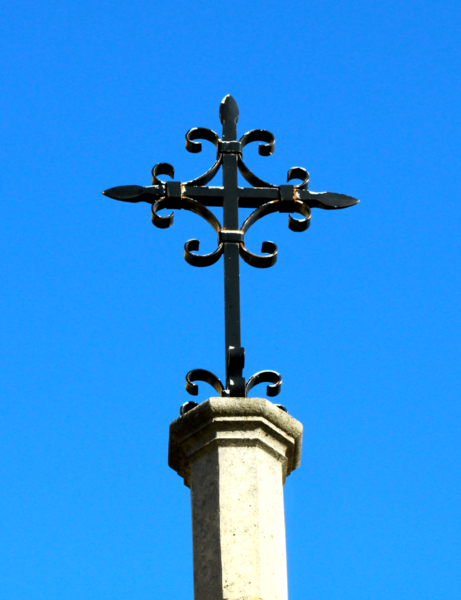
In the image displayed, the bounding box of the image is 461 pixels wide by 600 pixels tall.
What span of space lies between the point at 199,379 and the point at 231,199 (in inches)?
39.6

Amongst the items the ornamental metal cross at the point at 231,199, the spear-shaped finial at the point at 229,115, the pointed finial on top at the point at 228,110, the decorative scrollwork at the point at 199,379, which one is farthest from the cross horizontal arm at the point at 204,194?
the decorative scrollwork at the point at 199,379

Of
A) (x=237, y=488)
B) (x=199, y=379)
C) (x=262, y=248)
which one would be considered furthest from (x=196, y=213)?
(x=237, y=488)

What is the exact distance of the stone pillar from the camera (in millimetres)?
3717

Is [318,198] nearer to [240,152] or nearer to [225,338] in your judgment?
[240,152]

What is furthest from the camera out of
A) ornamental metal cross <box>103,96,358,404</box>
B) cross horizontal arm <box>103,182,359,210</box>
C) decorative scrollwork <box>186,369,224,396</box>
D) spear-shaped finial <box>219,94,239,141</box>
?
spear-shaped finial <box>219,94,239,141</box>

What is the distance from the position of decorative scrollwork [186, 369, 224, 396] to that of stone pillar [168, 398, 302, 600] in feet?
0.53

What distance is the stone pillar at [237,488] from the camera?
372 centimetres

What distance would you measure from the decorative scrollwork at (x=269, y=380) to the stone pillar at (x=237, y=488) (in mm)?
145

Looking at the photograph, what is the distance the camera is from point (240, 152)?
496cm

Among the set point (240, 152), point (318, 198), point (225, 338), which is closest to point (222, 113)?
point (240, 152)

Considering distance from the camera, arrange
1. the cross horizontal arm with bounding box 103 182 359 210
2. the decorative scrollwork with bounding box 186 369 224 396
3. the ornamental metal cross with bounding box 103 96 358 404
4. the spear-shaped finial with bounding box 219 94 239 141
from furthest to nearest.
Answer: the spear-shaped finial with bounding box 219 94 239 141, the cross horizontal arm with bounding box 103 182 359 210, the ornamental metal cross with bounding box 103 96 358 404, the decorative scrollwork with bounding box 186 369 224 396

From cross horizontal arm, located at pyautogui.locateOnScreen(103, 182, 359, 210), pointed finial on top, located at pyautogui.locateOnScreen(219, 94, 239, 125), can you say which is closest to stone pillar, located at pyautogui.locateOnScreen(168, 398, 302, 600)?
cross horizontal arm, located at pyautogui.locateOnScreen(103, 182, 359, 210)

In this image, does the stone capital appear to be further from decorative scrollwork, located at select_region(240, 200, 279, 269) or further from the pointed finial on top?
the pointed finial on top

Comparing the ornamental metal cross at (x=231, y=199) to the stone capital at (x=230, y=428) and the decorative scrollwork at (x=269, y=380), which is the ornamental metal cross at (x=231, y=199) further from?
the stone capital at (x=230, y=428)
